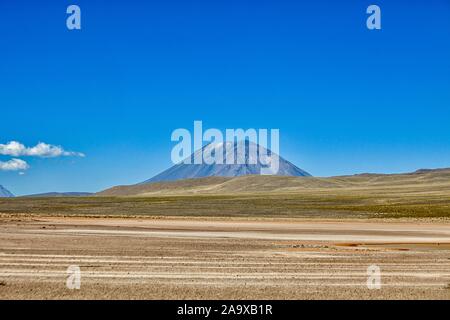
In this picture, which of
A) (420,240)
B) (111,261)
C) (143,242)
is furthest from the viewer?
(420,240)

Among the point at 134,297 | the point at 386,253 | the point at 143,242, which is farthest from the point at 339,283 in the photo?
the point at 143,242

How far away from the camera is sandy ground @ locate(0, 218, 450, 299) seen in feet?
51.8

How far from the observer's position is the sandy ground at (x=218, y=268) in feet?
51.8

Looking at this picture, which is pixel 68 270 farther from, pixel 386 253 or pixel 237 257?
pixel 386 253

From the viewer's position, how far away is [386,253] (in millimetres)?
29094

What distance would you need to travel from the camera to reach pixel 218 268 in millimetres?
21281
